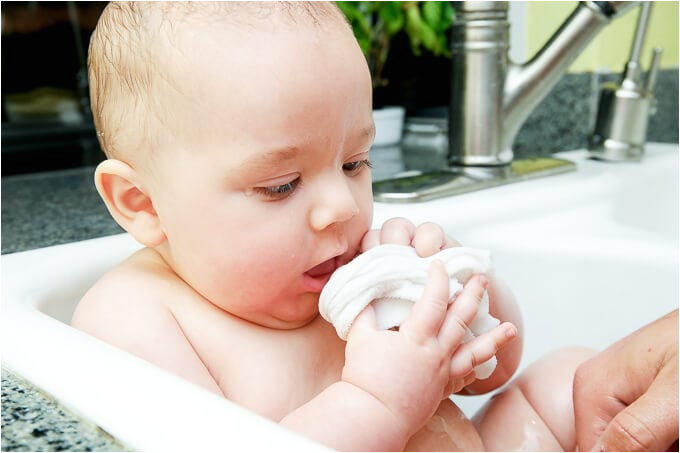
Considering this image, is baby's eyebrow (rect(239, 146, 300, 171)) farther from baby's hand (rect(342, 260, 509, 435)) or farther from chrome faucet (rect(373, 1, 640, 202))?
chrome faucet (rect(373, 1, 640, 202))

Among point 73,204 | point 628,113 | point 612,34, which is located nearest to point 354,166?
point 73,204

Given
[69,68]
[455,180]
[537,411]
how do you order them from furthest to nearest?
[69,68]
[455,180]
[537,411]

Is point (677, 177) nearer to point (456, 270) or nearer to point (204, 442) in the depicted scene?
point (456, 270)

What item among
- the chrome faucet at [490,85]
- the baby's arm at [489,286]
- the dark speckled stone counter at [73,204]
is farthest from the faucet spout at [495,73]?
the baby's arm at [489,286]

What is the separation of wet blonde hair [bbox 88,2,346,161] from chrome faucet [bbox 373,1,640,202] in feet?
1.47

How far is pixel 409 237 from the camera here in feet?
1.88

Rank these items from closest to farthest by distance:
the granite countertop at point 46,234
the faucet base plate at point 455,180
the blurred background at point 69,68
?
the granite countertop at point 46,234
the faucet base plate at point 455,180
the blurred background at point 69,68

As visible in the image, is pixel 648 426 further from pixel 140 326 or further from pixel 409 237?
pixel 140 326

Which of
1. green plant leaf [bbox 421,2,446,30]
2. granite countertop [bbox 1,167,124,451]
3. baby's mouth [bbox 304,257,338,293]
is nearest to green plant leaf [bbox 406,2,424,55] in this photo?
green plant leaf [bbox 421,2,446,30]

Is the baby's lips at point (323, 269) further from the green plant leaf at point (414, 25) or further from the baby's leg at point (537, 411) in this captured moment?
the green plant leaf at point (414, 25)

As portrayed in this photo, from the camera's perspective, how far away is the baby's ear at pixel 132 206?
54cm

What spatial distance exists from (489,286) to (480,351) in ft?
0.48

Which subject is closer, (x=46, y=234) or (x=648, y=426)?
(x=648, y=426)

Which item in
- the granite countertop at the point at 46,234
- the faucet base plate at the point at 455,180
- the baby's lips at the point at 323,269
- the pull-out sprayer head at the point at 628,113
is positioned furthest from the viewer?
the pull-out sprayer head at the point at 628,113
